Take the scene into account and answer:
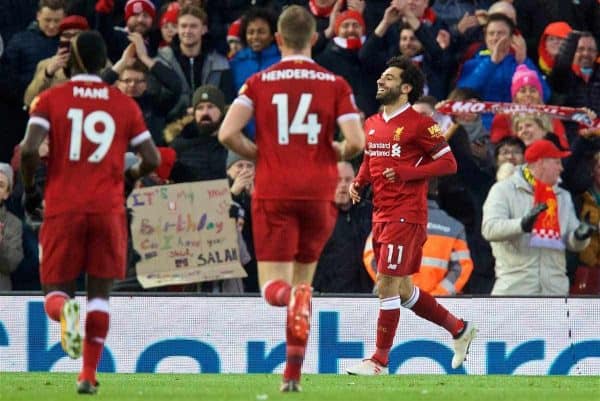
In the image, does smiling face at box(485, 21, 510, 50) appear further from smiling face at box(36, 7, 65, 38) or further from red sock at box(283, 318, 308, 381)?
red sock at box(283, 318, 308, 381)

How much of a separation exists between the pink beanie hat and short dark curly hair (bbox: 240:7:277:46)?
261 cm

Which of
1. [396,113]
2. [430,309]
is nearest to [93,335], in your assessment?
[396,113]

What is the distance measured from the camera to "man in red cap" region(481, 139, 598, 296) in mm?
15555

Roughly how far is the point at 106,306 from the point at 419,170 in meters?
3.49

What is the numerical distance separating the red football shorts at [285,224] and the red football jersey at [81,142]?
971 millimetres

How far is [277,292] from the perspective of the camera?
33.6 feet

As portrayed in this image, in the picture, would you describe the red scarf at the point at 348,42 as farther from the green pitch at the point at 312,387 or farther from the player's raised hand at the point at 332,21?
the green pitch at the point at 312,387

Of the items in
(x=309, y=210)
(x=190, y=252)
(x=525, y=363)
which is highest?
(x=309, y=210)

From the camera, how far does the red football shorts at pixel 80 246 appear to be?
10297 mm

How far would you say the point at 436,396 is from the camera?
11008mm

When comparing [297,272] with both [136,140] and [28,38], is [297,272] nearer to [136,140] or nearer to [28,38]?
[136,140]

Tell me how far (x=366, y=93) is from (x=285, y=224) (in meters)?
6.69

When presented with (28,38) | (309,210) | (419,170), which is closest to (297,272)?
(309,210)

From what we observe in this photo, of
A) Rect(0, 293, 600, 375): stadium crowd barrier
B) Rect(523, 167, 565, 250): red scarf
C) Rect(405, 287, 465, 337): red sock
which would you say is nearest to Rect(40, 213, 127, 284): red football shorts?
Rect(405, 287, 465, 337): red sock
